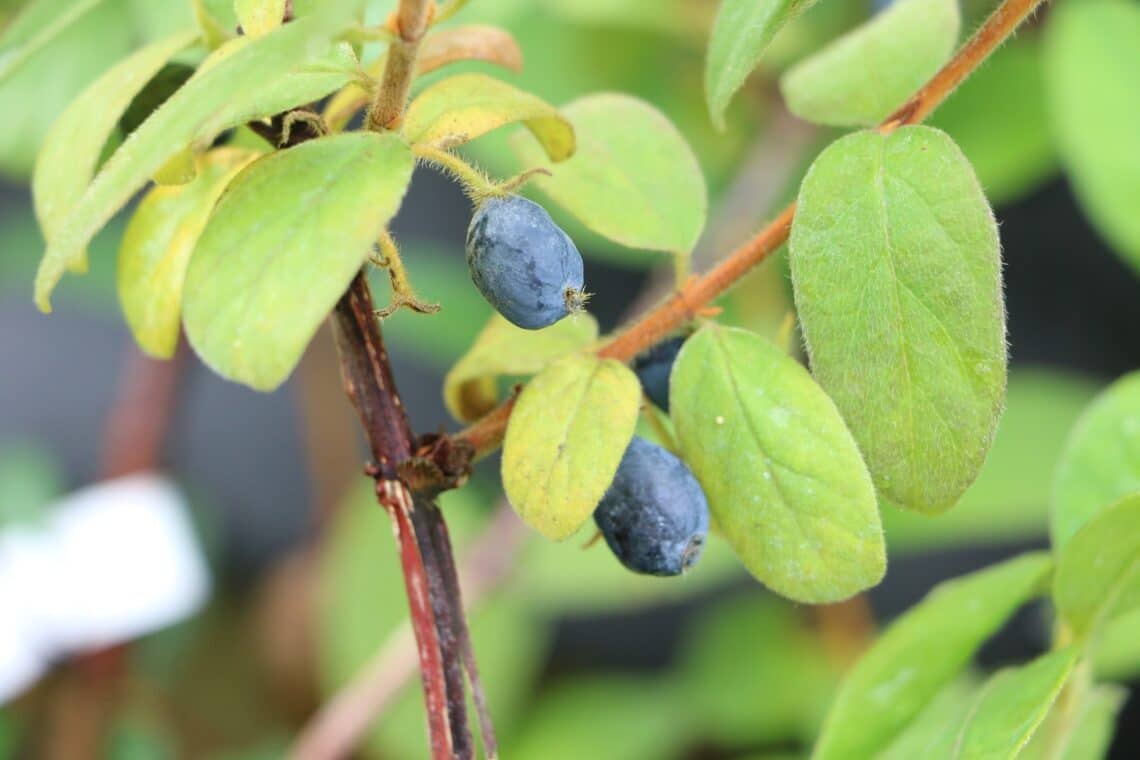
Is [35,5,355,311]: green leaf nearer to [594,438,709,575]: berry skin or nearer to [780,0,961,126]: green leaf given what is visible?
[594,438,709,575]: berry skin

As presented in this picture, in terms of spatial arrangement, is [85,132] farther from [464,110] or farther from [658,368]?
[658,368]

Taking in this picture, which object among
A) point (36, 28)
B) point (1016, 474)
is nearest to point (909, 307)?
point (36, 28)

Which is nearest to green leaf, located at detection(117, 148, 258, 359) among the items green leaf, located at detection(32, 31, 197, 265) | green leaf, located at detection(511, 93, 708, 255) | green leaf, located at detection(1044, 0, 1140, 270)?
green leaf, located at detection(32, 31, 197, 265)

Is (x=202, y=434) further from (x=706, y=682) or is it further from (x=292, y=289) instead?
(x=292, y=289)

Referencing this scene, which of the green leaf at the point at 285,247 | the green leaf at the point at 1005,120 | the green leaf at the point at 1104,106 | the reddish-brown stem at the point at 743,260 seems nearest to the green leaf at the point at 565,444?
the reddish-brown stem at the point at 743,260

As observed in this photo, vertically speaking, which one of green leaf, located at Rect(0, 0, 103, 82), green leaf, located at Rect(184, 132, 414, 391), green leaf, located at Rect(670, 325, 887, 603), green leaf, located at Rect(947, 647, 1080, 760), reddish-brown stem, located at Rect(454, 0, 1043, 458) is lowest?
green leaf, located at Rect(947, 647, 1080, 760)

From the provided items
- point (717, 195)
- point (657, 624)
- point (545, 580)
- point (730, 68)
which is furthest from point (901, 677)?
point (657, 624)
